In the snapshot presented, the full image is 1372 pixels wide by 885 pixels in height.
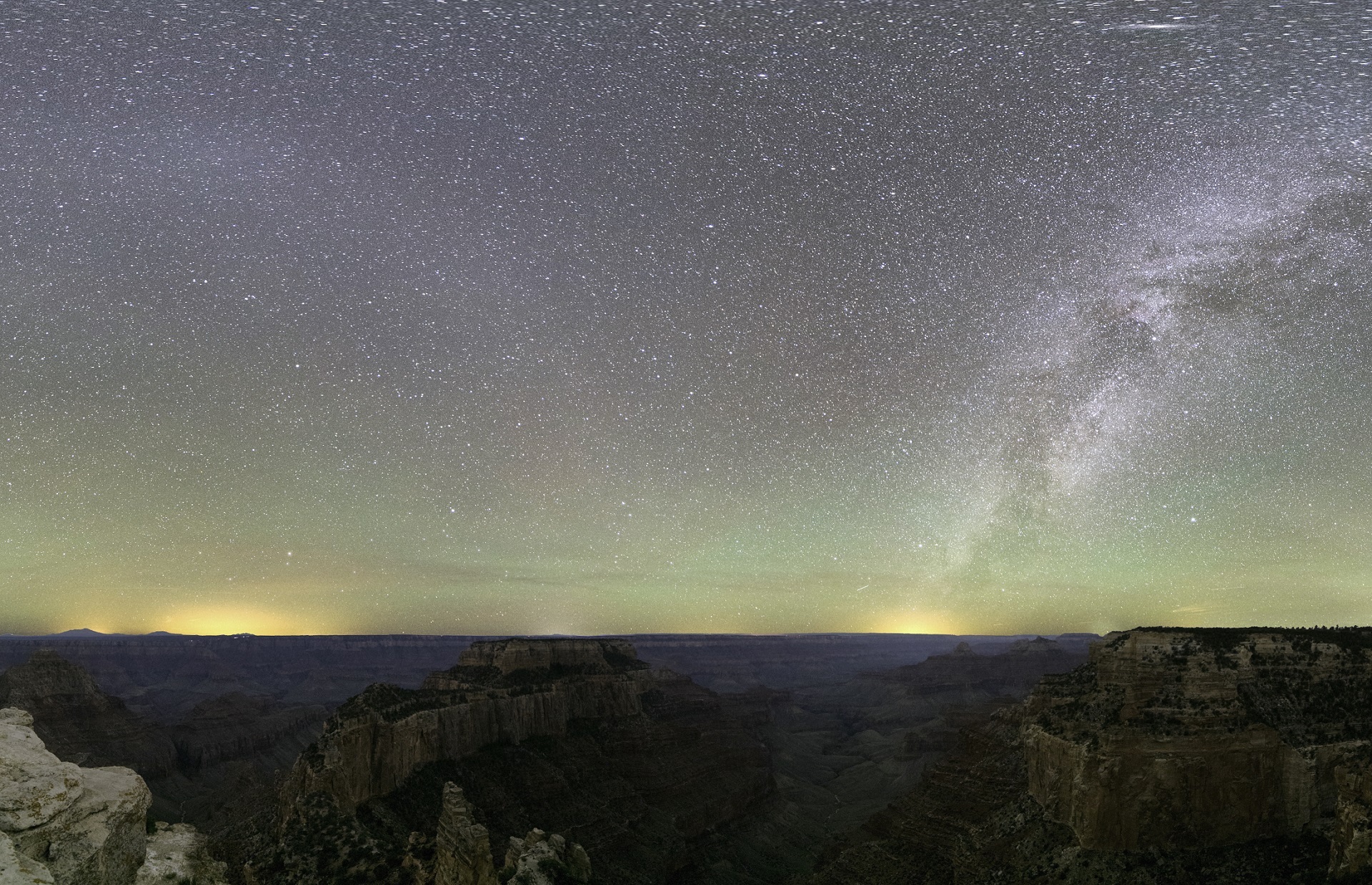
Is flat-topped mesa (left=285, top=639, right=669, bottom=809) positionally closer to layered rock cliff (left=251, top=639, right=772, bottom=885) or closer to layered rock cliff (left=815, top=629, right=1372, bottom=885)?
layered rock cliff (left=251, top=639, right=772, bottom=885)

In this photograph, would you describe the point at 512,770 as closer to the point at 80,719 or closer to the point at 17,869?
the point at 17,869

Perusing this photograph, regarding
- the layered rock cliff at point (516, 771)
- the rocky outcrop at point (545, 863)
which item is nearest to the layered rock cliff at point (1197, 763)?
the rocky outcrop at point (545, 863)

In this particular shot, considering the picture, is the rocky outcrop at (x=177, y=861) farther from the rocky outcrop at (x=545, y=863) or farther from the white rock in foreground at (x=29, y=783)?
the rocky outcrop at (x=545, y=863)

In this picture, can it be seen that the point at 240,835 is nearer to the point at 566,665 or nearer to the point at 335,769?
the point at 335,769

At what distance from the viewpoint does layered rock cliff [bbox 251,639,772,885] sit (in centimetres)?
3722

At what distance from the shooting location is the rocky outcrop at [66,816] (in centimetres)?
1622

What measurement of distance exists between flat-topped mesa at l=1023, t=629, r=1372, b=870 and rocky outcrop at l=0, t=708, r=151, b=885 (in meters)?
47.4

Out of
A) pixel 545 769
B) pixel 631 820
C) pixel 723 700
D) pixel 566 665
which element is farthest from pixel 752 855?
pixel 723 700

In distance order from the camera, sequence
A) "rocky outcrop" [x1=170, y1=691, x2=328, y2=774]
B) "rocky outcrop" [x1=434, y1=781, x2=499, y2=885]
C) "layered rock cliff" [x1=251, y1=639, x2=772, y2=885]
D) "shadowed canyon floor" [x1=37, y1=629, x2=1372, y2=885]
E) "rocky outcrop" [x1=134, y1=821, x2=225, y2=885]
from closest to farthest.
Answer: "rocky outcrop" [x1=134, y1=821, x2=225, y2=885] → "rocky outcrop" [x1=434, y1=781, x2=499, y2=885] → "layered rock cliff" [x1=251, y1=639, x2=772, y2=885] → "shadowed canyon floor" [x1=37, y1=629, x2=1372, y2=885] → "rocky outcrop" [x1=170, y1=691, x2=328, y2=774]

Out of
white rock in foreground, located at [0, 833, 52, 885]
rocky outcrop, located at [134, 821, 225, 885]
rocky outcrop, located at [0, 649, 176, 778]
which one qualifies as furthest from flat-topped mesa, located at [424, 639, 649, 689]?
white rock in foreground, located at [0, 833, 52, 885]

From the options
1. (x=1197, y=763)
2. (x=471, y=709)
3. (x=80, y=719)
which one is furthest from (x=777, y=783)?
(x=80, y=719)

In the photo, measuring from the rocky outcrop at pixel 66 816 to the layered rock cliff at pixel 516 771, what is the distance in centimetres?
1627

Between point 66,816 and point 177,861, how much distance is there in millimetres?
4413

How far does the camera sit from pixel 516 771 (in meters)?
77.2
